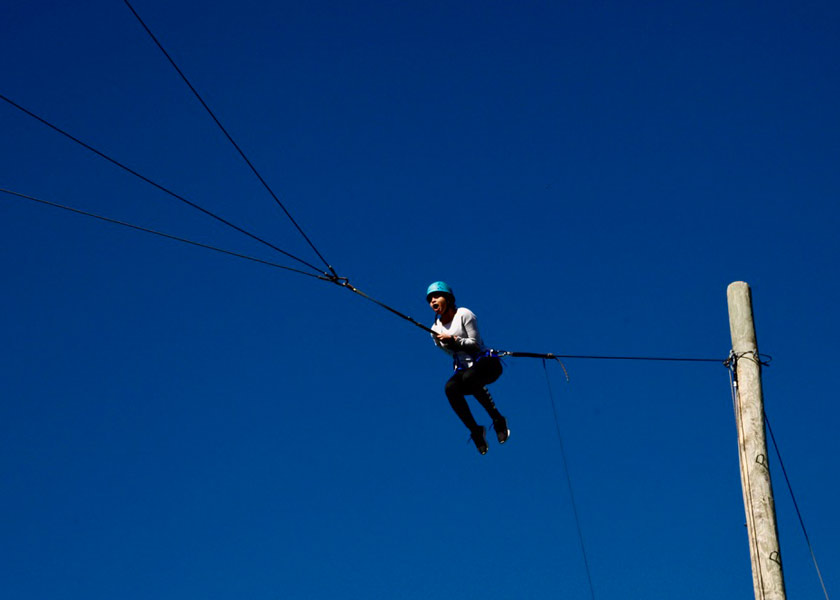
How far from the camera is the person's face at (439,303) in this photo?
10.2 meters

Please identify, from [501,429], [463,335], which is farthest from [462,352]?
[501,429]

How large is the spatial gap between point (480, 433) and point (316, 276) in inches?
83.0

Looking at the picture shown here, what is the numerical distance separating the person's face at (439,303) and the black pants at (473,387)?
0.57m

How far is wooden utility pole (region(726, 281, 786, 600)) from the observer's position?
26.8 ft

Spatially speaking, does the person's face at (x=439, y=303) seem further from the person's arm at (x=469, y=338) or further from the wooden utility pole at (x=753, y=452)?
the wooden utility pole at (x=753, y=452)

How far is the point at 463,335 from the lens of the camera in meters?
10.1

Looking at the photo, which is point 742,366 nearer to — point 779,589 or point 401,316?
point 779,589

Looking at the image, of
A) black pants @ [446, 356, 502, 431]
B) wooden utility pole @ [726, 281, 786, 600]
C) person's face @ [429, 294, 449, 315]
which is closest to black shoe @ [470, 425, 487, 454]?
Answer: black pants @ [446, 356, 502, 431]

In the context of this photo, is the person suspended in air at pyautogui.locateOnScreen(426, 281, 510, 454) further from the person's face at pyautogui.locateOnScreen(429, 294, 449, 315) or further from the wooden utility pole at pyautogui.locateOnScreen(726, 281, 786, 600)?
the wooden utility pole at pyautogui.locateOnScreen(726, 281, 786, 600)

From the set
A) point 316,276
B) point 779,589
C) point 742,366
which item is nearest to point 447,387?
point 316,276

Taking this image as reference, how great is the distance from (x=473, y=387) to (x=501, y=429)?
1.88 feet

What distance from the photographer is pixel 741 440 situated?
874 cm

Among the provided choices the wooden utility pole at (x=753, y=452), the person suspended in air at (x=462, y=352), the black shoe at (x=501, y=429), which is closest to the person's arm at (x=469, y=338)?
the person suspended in air at (x=462, y=352)

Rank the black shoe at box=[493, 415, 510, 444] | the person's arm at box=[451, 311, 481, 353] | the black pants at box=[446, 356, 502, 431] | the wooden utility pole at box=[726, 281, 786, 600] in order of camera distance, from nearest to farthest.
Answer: the wooden utility pole at box=[726, 281, 786, 600] < the person's arm at box=[451, 311, 481, 353] < the black pants at box=[446, 356, 502, 431] < the black shoe at box=[493, 415, 510, 444]
